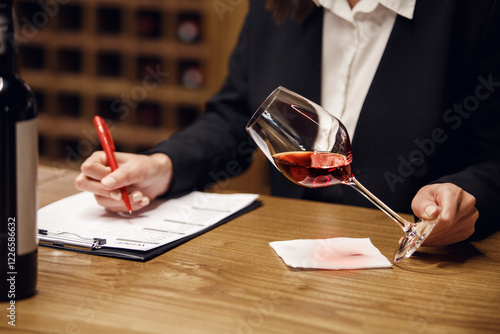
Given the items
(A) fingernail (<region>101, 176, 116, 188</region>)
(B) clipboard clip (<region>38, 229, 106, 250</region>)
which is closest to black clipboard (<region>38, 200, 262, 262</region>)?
(B) clipboard clip (<region>38, 229, 106, 250</region>)

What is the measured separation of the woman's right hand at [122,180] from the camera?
965 mm

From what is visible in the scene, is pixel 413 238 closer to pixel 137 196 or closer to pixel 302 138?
pixel 302 138

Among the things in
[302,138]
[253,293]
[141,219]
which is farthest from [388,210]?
[141,219]

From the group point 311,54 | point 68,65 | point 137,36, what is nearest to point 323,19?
point 311,54

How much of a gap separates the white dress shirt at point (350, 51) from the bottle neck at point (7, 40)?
2.51ft

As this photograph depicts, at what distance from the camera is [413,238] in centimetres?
80

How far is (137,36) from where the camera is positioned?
275 cm

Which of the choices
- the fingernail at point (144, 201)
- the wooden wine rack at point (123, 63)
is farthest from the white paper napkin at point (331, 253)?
the wooden wine rack at point (123, 63)

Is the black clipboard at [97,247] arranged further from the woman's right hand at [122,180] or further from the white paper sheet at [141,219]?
the woman's right hand at [122,180]

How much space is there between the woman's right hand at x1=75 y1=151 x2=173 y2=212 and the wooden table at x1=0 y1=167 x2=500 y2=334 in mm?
179

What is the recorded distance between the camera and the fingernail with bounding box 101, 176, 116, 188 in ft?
3.12

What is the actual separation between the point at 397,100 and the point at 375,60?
0.34 feet

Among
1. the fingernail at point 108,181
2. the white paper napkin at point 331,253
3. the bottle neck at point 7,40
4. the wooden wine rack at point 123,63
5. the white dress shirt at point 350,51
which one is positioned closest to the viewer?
the bottle neck at point 7,40

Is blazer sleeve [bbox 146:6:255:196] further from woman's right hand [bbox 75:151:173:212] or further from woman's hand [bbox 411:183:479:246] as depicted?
woman's hand [bbox 411:183:479:246]
